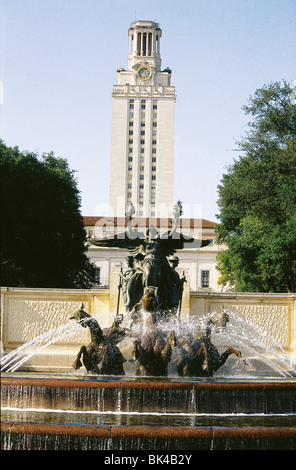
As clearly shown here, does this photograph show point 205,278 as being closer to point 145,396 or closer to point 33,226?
point 33,226

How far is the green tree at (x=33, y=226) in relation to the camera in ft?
114

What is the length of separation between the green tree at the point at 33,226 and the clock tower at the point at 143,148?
246 ft

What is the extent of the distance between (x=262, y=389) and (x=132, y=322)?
5.36m

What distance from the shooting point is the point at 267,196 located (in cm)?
3256

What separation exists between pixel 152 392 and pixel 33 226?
25.5m

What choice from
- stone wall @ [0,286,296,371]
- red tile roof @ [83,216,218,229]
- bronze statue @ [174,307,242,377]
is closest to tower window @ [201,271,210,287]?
red tile roof @ [83,216,218,229]

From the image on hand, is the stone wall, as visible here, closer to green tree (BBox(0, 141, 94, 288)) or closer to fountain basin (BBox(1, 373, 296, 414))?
fountain basin (BBox(1, 373, 296, 414))

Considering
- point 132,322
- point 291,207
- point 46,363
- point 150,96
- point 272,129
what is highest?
point 150,96

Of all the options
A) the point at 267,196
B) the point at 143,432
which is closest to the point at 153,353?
the point at 143,432

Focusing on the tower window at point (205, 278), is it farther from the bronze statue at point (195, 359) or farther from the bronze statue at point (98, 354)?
the bronze statue at point (98, 354)

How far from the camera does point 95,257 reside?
90312 millimetres

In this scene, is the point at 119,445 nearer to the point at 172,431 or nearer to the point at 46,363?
the point at 172,431
